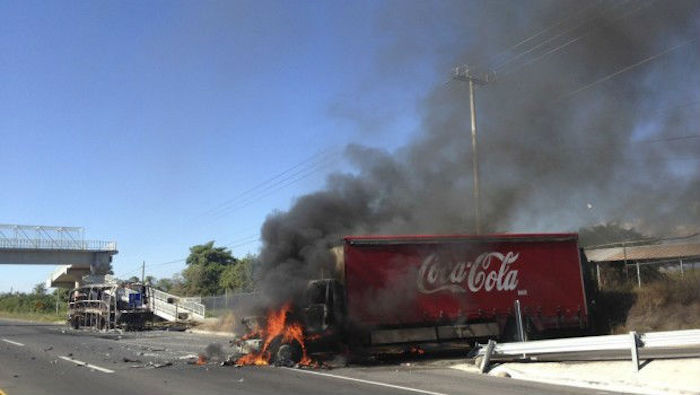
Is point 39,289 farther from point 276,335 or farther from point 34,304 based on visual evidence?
point 276,335

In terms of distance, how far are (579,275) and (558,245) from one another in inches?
34.3

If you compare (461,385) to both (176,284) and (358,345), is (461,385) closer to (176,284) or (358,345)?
(358,345)

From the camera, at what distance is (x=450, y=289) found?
1246cm

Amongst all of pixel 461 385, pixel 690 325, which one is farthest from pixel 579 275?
pixel 461 385

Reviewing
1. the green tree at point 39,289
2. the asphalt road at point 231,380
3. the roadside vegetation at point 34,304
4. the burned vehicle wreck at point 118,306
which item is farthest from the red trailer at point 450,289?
the green tree at point 39,289

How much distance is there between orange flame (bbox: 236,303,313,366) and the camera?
11.4 metres

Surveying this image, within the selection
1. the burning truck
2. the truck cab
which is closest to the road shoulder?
the burning truck

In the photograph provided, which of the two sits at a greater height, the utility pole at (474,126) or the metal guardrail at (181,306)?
the utility pole at (474,126)

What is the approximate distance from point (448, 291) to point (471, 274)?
727 mm

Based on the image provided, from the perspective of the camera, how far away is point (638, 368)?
852 centimetres

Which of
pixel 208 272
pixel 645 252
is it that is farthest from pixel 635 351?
pixel 208 272

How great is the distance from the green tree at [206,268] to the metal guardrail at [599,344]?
145ft

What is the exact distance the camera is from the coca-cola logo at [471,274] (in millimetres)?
12359

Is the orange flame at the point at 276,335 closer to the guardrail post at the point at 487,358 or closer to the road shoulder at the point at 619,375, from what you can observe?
the guardrail post at the point at 487,358
